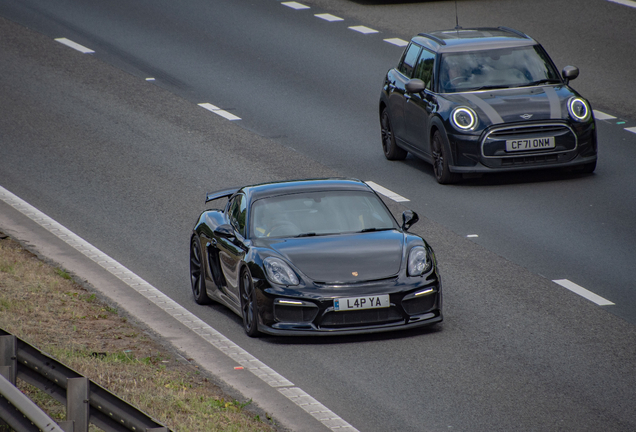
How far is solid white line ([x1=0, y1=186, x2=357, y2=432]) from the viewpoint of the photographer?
8.14m

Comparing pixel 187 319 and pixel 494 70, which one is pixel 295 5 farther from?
pixel 187 319

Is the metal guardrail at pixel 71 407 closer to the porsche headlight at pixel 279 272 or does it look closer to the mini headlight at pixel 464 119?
the porsche headlight at pixel 279 272

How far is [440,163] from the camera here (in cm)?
1593

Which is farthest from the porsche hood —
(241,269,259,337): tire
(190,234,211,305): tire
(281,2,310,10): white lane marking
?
(281,2,310,10): white lane marking

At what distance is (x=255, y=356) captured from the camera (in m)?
9.56

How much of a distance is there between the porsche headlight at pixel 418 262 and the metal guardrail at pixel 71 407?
3.97 metres

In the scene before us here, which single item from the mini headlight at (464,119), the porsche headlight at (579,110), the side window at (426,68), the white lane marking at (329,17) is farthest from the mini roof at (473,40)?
the white lane marking at (329,17)

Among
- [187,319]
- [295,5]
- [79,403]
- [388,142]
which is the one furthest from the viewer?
[295,5]

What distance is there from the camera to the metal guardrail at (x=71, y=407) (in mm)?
5691

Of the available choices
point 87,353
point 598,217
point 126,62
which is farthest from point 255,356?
point 126,62

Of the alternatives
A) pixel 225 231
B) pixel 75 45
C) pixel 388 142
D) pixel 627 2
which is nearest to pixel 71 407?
pixel 225 231

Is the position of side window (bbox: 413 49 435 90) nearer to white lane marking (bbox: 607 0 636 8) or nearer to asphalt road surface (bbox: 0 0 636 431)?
asphalt road surface (bbox: 0 0 636 431)

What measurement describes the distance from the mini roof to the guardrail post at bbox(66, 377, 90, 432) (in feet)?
36.9

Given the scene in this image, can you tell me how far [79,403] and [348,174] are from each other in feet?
34.7
